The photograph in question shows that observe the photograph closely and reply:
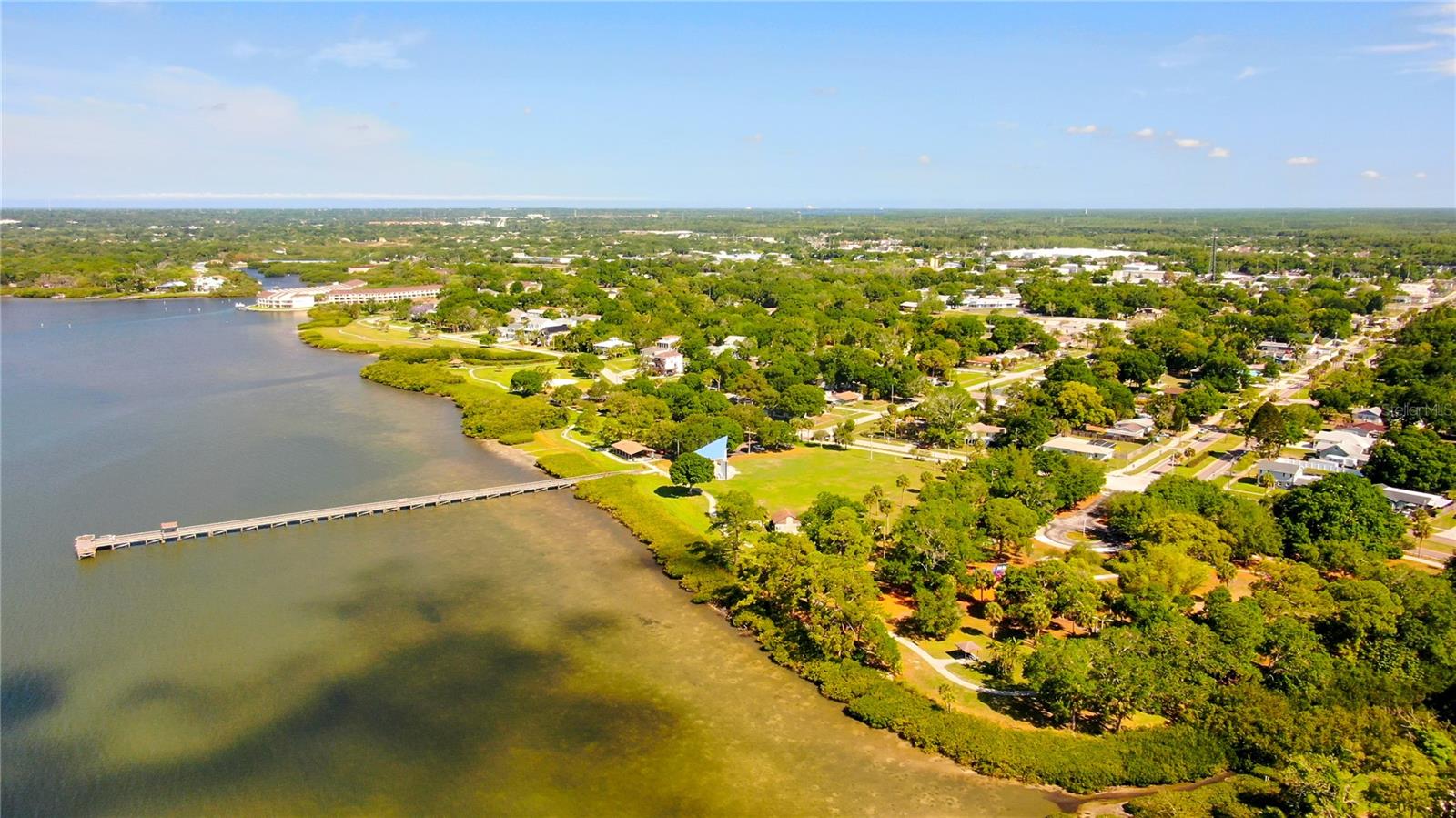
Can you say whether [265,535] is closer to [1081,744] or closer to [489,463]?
[489,463]

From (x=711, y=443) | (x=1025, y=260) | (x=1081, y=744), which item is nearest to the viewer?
(x=1081, y=744)

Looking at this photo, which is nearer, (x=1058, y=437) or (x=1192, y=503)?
(x=1192, y=503)

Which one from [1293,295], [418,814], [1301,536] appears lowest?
[418,814]

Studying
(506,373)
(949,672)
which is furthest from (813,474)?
(506,373)

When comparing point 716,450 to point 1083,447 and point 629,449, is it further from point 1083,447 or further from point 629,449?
point 1083,447

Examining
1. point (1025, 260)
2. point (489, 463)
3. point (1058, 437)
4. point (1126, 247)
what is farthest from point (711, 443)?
point (1126, 247)

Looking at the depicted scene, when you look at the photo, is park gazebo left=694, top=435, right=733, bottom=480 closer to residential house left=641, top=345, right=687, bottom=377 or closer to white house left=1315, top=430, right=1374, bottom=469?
residential house left=641, top=345, right=687, bottom=377

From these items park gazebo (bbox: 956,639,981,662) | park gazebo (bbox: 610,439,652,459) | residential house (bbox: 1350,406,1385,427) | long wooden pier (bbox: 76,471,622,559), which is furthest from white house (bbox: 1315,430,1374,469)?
long wooden pier (bbox: 76,471,622,559)
